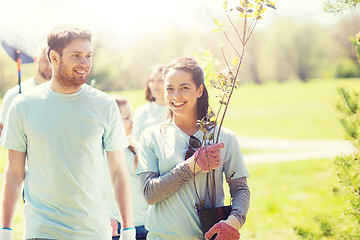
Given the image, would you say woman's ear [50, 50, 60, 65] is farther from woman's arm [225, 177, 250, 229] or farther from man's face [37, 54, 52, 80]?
man's face [37, 54, 52, 80]

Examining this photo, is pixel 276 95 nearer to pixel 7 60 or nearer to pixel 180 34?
pixel 180 34

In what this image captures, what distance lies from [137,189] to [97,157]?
1.09m

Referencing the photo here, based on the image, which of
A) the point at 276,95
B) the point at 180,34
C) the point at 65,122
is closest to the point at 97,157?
the point at 65,122

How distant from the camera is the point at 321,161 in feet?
40.0

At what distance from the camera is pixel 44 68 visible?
4.03 m

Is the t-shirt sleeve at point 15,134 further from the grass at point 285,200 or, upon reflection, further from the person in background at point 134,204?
the grass at point 285,200

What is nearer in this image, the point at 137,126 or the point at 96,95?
the point at 96,95

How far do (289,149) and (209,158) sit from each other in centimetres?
1326

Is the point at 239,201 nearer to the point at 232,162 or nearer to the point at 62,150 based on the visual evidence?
the point at 232,162

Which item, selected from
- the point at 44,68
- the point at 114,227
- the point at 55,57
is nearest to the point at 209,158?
the point at 55,57

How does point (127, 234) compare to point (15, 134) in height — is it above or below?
below

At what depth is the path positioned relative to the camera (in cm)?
1310

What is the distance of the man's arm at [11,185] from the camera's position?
249 cm

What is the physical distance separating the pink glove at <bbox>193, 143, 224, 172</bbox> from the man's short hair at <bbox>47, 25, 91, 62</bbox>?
93cm
